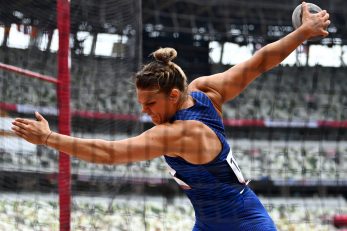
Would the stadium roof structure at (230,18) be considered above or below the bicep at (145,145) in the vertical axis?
above

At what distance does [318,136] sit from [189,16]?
3.92 m

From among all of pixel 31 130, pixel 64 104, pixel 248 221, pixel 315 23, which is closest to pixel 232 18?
pixel 64 104

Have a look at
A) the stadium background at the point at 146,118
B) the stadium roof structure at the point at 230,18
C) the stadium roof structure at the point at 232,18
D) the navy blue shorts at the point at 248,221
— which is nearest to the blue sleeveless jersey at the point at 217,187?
the navy blue shorts at the point at 248,221

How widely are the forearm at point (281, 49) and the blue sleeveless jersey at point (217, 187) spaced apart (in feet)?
1.29

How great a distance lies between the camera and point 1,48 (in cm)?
726

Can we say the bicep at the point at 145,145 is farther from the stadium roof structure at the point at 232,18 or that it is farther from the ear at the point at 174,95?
the stadium roof structure at the point at 232,18

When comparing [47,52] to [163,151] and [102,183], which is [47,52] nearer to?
[102,183]

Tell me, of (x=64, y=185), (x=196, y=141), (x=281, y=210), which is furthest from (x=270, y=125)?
(x=196, y=141)

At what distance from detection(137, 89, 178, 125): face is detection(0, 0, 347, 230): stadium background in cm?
194

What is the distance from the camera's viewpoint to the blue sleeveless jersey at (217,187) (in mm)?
3332

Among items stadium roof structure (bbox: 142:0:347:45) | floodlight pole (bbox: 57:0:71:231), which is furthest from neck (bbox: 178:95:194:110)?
stadium roof structure (bbox: 142:0:347:45)

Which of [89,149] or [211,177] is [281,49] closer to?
[211,177]

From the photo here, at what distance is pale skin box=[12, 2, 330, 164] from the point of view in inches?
118

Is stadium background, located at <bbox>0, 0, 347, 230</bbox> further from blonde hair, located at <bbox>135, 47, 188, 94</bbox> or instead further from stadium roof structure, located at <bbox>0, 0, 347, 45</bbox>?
blonde hair, located at <bbox>135, 47, 188, 94</bbox>
